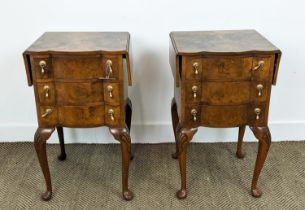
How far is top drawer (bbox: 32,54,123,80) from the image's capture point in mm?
1505

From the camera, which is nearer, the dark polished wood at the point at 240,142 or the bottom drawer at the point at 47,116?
the bottom drawer at the point at 47,116

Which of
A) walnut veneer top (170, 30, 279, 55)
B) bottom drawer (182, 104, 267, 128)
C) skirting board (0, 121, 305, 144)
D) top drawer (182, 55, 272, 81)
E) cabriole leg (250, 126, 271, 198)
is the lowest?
skirting board (0, 121, 305, 144)

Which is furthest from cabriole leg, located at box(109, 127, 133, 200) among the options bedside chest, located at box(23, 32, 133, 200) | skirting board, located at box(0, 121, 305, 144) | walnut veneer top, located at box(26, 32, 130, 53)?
skirting board, located at box(0, 121, 305, 144)

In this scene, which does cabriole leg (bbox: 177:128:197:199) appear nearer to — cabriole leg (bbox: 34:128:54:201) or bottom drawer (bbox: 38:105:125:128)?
bottom drawer (bbox: 38:105:125:128)

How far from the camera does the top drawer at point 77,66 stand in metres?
1.50

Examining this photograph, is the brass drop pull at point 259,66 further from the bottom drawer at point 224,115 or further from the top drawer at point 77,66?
the top drawer at point 77,66

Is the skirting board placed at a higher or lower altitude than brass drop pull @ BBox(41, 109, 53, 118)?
lower

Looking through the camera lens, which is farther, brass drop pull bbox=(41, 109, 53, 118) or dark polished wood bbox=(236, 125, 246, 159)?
dark polished wood bbox=(236, 125, 246, 159)

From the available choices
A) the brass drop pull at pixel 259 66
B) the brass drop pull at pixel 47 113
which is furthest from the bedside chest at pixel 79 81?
the brass drop pull at pixel 259 66

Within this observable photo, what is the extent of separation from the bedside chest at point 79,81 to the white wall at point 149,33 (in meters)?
0.34

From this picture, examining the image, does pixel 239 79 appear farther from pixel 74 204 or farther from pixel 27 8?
pixel 27 8

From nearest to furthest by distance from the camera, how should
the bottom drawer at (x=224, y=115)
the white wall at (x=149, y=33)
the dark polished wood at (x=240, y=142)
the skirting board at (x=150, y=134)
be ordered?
the bottom drawer at (x=224, y=115), the white wall at (x=149, y=33), the dark polished wood at (x=240, y=142), the skirting board at (x=150, y=134)

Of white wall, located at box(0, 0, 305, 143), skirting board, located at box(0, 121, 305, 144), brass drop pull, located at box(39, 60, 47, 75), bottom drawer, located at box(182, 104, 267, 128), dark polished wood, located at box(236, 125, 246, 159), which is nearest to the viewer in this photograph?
brass drop pull, located at box(39, 60, 47, 75)

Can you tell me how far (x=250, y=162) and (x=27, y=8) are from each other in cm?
156
